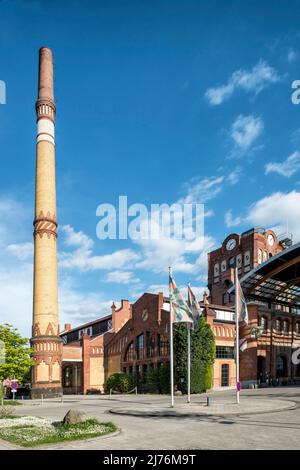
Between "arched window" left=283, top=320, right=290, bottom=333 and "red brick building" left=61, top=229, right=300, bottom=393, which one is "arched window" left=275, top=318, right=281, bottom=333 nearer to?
"red brick building" left=61, top=229, right=300, bottom=393

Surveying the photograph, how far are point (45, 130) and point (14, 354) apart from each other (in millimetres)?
26709

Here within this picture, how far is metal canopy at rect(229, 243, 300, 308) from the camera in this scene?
5462 cm

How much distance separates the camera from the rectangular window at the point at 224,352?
51.7 meters

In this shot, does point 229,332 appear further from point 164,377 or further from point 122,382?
point 122,382

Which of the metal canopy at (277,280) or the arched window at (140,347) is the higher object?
the metal canopy at (277,280)

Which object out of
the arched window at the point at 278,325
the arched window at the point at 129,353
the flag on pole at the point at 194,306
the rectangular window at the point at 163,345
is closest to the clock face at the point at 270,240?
the arched window at the point at 278,325

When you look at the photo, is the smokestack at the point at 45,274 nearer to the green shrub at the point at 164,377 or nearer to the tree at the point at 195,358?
the green shrub at the point at 164,377

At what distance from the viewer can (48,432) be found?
1716cm

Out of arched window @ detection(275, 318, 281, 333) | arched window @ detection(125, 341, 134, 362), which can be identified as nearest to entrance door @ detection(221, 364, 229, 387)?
arched window @ detection(275, 318, 281, 333)

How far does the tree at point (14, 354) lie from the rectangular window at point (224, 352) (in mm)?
20454

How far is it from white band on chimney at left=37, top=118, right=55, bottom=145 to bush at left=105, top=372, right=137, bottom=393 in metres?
30.0

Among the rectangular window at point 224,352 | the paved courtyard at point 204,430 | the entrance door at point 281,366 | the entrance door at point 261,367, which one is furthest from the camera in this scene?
the entrance door at point 281,366

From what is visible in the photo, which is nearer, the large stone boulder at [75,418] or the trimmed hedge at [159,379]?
the large stone boulder at [75,418]
